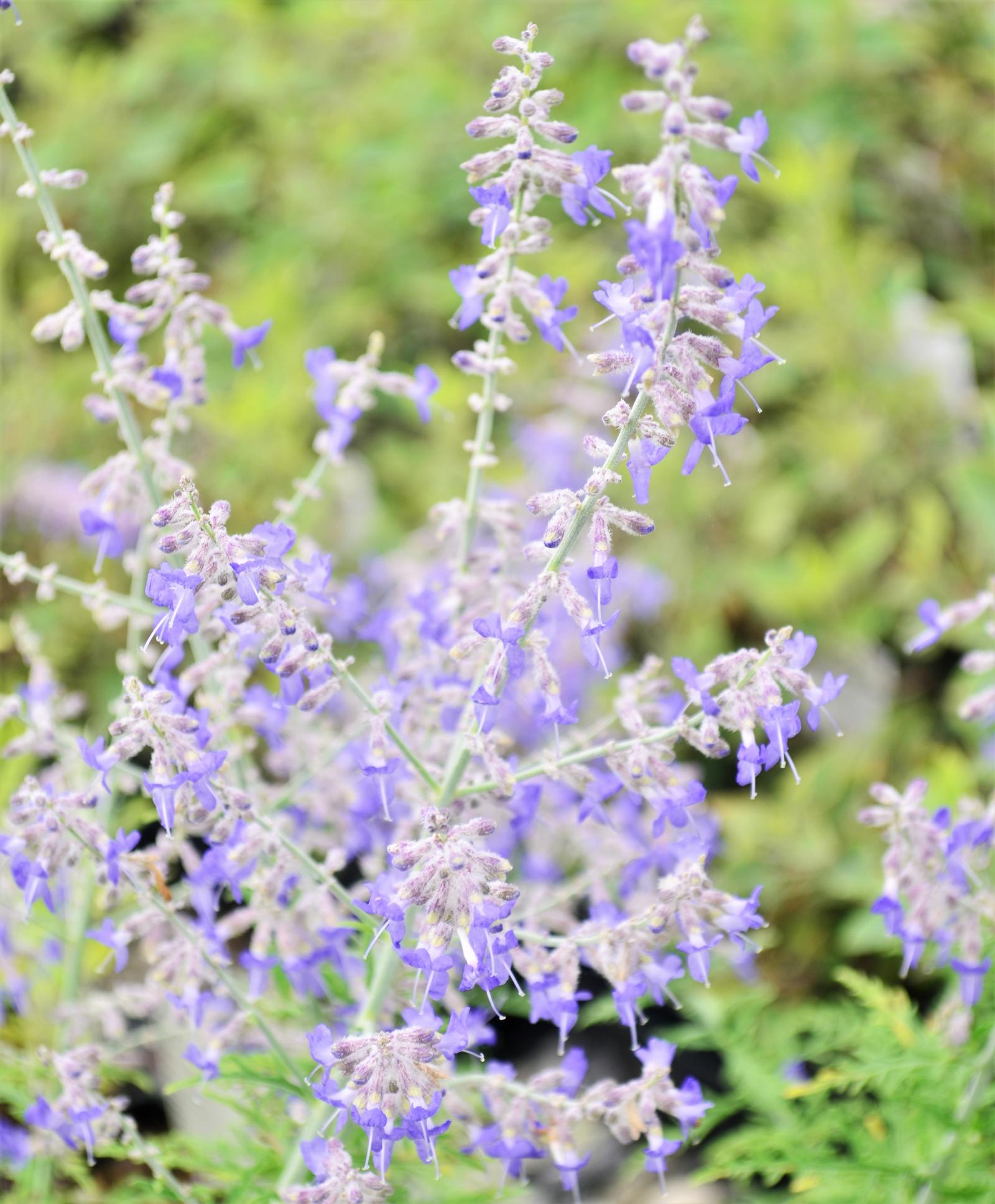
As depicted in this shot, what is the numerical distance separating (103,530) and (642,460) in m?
1.01

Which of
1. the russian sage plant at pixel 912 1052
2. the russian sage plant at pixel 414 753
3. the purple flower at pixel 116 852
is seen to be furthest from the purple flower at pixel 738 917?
the purple flower at pixel 116 852

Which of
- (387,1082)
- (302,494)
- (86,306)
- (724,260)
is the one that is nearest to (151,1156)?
(387,1082)

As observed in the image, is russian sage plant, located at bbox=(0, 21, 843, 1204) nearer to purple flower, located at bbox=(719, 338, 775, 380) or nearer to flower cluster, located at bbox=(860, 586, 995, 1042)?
purple flower, located at bbox=(719, 338, 775, 380)

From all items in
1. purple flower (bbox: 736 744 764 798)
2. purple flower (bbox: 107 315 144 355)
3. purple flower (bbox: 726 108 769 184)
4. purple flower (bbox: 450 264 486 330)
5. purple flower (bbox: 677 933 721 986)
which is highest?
purple flower (bbox: 107 315 144 355)

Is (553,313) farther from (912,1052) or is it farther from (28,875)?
(912,1052)

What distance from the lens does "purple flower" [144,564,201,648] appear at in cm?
140

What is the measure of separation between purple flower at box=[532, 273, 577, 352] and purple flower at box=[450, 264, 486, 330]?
0.09m

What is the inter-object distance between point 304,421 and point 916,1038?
3.86 m

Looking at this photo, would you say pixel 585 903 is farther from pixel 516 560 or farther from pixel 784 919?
pixel 516 560

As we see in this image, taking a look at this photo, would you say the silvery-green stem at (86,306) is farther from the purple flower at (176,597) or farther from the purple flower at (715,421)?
the purple flower at (715,421)

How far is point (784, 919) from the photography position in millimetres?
4500

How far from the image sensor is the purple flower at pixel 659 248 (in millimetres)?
1242

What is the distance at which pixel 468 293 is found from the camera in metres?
1.82

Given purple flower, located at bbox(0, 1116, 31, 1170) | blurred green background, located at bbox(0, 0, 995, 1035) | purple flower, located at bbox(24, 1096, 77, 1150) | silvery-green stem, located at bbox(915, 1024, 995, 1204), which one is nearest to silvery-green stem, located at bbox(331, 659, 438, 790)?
purple flower, located at bbox(24, 1096, 77, 1150)
